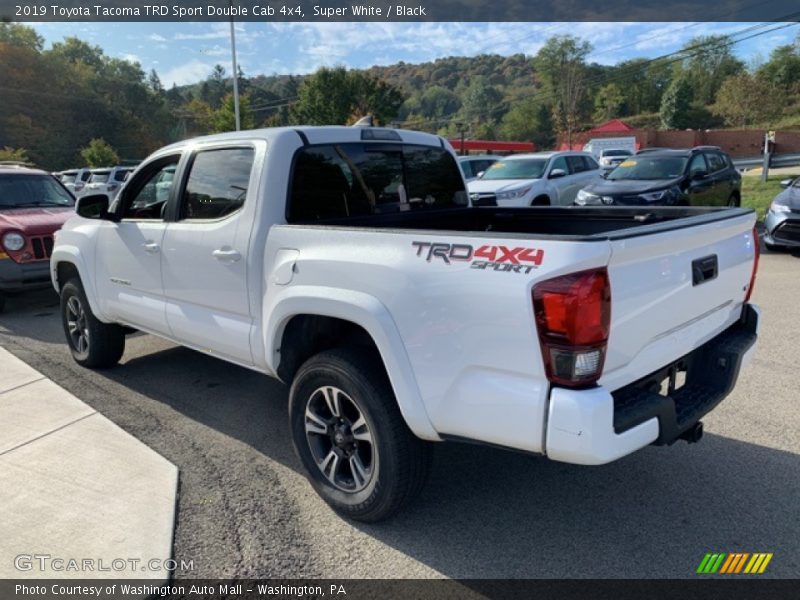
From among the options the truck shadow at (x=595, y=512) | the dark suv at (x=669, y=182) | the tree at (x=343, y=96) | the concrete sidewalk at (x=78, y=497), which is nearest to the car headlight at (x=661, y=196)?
the dark suv at (x=669, y=182)

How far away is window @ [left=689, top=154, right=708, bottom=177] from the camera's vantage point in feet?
40.1

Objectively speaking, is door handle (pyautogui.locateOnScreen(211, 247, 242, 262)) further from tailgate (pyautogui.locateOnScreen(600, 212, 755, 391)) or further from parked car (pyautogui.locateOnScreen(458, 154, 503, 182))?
parked car (pyautogui.locateOnScreen(458, 154, 503, 182))

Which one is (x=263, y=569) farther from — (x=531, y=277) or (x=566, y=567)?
(x=531, y=277)

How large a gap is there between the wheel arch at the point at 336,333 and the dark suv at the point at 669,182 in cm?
943

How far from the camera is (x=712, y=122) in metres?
78.4

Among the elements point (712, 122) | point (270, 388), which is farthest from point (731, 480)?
point (712, 122)

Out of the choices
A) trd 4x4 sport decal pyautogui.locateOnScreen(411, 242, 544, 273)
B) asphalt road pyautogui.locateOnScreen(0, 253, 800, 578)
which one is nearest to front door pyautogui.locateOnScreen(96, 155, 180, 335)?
asphalt road pyautogui.locateOnScreen(0, 253, 800, 578)

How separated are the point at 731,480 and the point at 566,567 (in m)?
1.32

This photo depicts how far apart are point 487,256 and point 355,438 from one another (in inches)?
49.0

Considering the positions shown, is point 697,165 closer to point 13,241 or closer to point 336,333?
point 336,333

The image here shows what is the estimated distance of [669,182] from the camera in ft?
38.2

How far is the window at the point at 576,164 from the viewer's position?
1427cm

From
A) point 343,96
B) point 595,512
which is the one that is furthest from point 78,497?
point 343,96

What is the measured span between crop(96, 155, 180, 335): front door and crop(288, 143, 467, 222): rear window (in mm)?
1261
